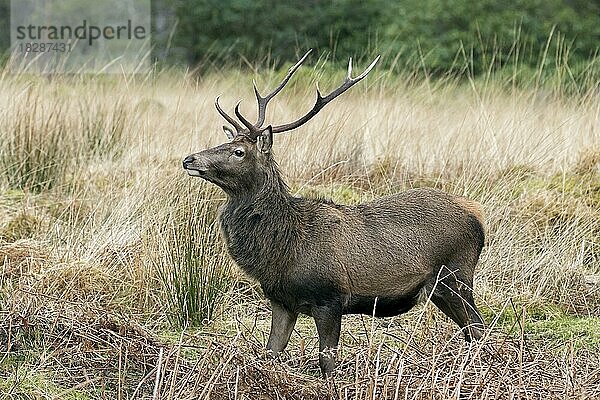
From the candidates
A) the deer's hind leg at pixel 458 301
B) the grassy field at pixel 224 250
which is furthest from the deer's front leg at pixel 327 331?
the deer's hind leg at pixel 458 301

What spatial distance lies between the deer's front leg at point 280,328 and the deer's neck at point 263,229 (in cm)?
19

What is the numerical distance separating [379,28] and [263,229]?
18262 millimetres

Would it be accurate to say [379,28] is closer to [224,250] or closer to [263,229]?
[224,250]

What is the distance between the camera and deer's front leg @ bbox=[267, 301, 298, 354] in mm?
5238

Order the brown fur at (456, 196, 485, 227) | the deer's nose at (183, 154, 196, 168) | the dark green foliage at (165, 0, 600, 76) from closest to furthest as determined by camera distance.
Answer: the deer's nose at (183, 154, 196, 168)
the brown fur at (456, 196, 485, 227)
the dark green foliage at (165, 0, 600, 76)

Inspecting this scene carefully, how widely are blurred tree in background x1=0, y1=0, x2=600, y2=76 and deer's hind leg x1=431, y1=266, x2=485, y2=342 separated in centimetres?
1245

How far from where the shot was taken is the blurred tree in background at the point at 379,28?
20547mm

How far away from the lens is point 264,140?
5.23 metres

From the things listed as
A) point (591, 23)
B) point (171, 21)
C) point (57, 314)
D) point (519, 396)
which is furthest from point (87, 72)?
point (171, 21)

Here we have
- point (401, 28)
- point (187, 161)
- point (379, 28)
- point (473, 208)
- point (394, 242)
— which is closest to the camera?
point (187, 161)

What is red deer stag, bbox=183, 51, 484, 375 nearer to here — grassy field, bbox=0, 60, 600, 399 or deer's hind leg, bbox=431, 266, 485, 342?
deer's hind leg, bbox=431, 266, 485, 342

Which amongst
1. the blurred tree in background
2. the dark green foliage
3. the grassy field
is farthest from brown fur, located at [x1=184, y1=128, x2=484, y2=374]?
the blurred tree in background

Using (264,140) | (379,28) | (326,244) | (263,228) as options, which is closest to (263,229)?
(263,228)

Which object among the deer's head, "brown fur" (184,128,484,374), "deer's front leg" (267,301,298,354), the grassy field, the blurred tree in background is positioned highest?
the deer's head
